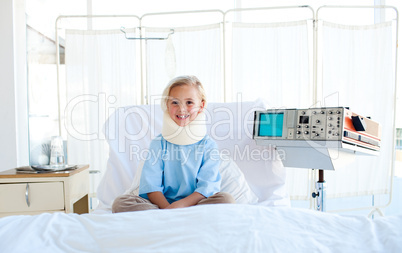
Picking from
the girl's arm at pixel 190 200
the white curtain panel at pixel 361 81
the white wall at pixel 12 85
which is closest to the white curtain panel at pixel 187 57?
the white curtain panel at pixel 361 81

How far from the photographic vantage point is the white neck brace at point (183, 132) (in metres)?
1.52

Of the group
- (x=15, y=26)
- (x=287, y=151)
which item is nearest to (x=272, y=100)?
(x=287, y=151)

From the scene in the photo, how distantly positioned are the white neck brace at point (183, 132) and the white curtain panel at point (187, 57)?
90 centimetres

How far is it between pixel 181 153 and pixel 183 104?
23cm

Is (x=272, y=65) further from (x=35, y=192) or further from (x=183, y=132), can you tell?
(x=35, y=192)

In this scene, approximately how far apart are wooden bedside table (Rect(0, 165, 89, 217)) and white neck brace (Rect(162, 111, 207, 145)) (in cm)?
62

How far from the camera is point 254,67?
7.95ft

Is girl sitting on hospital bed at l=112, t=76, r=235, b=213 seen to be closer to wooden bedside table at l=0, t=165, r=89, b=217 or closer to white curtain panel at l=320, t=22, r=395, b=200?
wooden bedside table at l=0, t=165, r=89, b=217

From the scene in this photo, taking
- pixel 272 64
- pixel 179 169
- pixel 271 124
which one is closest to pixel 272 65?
pixel 272 64

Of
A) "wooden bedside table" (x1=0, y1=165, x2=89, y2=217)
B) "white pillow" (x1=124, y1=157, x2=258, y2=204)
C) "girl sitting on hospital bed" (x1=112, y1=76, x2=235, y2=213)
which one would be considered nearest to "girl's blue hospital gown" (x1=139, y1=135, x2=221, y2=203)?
"girl sitting on hospital bed" (x1=112, y1=76, x2=235, y2=213)

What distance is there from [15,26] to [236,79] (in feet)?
5.85

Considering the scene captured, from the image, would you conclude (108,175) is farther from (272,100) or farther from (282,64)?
(282,64)

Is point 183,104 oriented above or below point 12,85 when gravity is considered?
below

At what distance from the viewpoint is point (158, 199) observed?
1.42m
